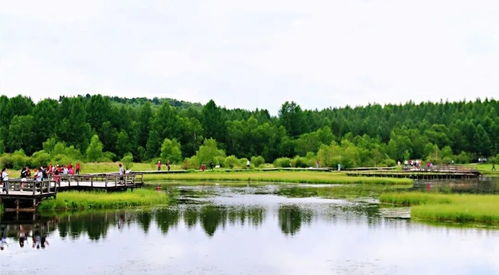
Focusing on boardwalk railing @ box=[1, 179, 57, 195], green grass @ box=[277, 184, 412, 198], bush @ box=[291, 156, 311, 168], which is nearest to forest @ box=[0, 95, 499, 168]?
bush @ box=[291, 156, 311, 168]

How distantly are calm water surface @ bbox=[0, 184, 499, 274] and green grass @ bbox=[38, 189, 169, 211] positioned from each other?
3.63 m

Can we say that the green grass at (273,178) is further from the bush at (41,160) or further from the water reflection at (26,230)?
the water reflection at (26,230)

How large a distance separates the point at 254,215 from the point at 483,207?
58.1ft

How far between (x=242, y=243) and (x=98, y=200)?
20585 mm

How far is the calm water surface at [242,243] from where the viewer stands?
1315 inches

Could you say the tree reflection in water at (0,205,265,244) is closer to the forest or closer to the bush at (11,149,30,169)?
the bush at (11,149,30,169)

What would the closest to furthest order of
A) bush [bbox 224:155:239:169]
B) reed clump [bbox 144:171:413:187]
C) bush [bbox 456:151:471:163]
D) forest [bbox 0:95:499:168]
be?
reed clump [bbox 144:171:413:187], bush [bbox 224:155:239:169], forest [bbox 0:95:499:168], bush [bbox 456:151:471:163]

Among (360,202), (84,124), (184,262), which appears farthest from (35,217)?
(84,124)

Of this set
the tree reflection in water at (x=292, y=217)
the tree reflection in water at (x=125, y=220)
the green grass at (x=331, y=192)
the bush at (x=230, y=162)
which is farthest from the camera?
the bush at (x=230, y=162)

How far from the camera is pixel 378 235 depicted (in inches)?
1721

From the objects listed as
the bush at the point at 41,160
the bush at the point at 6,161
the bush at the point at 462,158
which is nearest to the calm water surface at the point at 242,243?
the bush at the point at 41,160

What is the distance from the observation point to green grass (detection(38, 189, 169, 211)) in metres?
55.0

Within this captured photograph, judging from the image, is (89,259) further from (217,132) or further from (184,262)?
(217,132)

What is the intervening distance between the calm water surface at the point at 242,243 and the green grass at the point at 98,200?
3.63m
